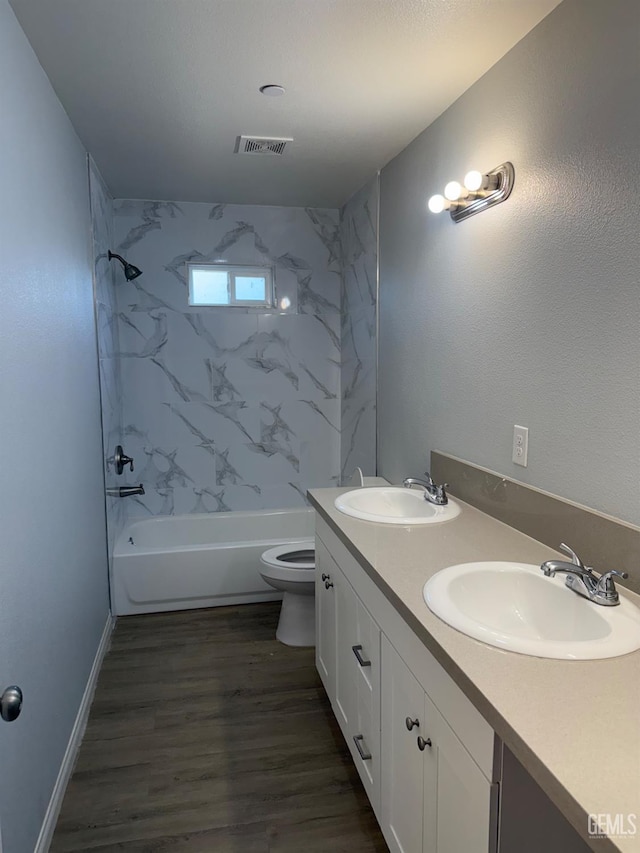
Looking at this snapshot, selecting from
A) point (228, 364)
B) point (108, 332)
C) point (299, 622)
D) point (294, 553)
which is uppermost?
point (108, 332)

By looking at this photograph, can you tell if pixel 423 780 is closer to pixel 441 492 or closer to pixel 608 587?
pixel 608 587

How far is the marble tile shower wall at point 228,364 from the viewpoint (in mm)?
3773

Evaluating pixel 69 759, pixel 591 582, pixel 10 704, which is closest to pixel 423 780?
pixel 591 582

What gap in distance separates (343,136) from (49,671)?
233 centimetres

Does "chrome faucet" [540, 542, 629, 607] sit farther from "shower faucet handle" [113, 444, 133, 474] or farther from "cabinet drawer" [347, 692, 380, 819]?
"shower faucet handle" [113, 444, 133, 474]

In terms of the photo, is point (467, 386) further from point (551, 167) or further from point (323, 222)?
point (323, 222)

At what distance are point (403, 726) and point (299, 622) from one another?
1.59 metres

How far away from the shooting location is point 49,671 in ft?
6.11

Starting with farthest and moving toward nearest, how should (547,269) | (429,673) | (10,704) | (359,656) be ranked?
1. (359,656)
2. (547,269)
3. (429,673)
4. (10,704)

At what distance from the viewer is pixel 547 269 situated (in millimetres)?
1743

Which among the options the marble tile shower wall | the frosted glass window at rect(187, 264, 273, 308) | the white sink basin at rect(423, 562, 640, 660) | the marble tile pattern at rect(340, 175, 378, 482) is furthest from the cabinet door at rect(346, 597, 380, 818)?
the frosted glass window at rect(187, 264, 273, 308)

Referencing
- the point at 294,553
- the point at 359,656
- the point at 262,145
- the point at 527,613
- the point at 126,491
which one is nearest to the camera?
the point at 527,613

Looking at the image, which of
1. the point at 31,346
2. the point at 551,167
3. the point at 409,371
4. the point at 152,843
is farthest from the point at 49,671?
the point at 551,167

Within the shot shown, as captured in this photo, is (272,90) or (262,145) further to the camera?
(262,145)
